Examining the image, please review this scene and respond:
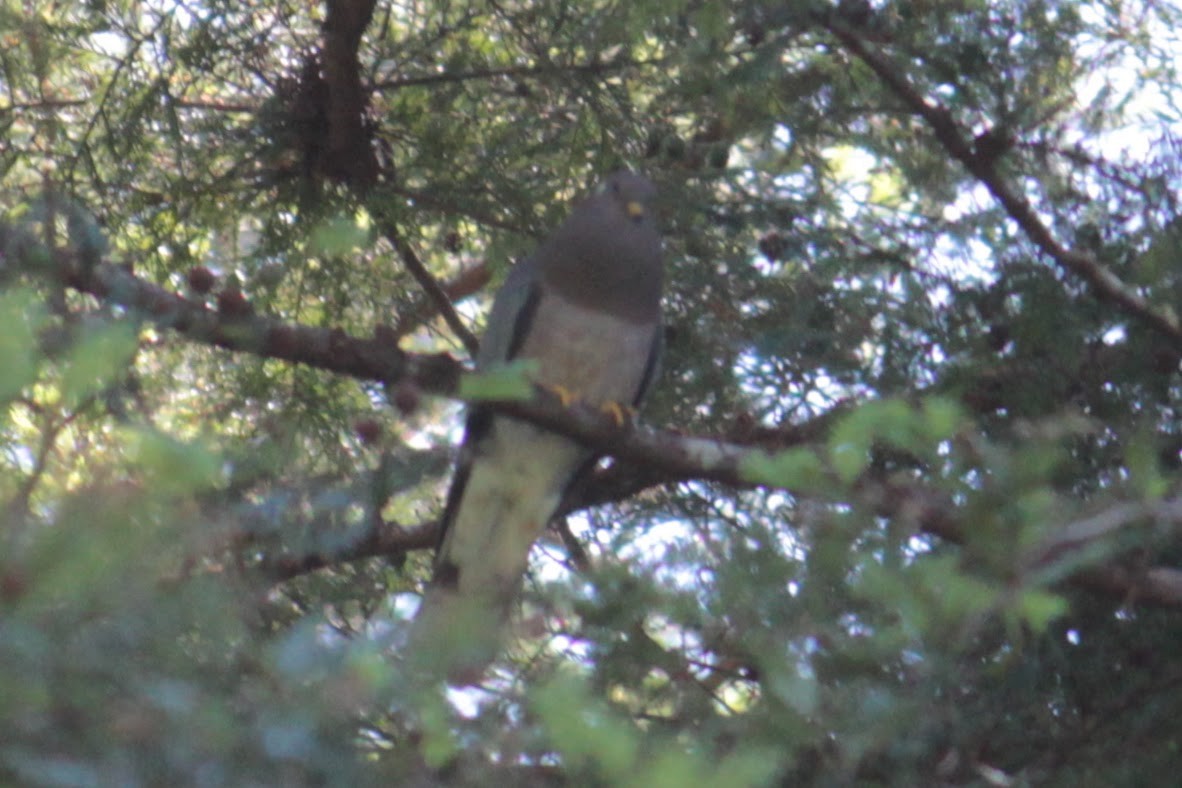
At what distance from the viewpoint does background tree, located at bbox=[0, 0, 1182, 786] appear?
1721mm

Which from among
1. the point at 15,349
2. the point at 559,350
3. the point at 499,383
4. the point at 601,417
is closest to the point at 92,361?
the point at 15,349

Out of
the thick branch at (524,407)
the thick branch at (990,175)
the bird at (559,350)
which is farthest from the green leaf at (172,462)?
the bird at (559,350)

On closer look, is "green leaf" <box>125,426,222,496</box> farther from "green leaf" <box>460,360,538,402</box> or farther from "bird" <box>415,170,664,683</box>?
"bird" <box>415,170,664,683</box>

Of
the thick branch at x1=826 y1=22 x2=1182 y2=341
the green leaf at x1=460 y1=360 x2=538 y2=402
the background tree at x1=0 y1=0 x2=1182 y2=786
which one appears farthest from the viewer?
the thick branch at x1=826 y1=22 x2=1182 y2=341

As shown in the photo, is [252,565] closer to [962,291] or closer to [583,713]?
[583,713]

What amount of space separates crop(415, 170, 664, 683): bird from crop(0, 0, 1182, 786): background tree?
13cm

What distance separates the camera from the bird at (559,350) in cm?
434

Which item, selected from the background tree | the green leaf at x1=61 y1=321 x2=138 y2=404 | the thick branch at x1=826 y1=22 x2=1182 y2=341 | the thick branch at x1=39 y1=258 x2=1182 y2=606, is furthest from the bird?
the green leaf at x1=61 y1=321 x2=138 y2=404

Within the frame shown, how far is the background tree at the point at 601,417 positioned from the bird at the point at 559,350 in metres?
0.13

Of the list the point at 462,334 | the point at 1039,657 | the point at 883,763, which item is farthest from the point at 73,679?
the point at 462,334

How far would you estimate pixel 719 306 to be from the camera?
4426mm

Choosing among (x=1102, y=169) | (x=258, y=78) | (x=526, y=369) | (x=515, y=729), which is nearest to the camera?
(x=515, y=729)

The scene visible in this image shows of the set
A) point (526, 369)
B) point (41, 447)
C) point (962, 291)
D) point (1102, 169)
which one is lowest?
point (41, 447)

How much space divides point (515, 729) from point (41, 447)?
2.31 feet
